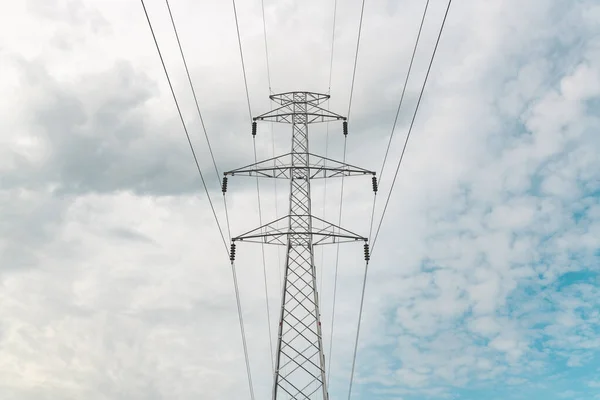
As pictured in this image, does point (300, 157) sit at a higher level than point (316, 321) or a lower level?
higher

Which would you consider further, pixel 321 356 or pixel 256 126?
pixel 256 126

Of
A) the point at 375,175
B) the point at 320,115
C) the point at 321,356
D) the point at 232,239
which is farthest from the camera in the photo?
the point at 320,115

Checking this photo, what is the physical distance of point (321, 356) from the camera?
33.9 m

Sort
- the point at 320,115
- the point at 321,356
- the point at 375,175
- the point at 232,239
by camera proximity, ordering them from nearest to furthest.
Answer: the point at 321,356 < the point at 232,239 < the point at 375,175 < the point at 320,115

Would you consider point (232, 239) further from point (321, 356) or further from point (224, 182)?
point (321, 356)

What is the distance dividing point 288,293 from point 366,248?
5.50 m

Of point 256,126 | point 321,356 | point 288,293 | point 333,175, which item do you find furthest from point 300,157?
point 321,356

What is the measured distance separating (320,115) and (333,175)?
642cm

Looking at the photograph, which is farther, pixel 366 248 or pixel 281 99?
pixel 281 99

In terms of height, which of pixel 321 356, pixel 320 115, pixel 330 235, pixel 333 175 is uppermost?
pixel 320 115

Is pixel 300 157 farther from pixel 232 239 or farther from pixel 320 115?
pixel 232 239

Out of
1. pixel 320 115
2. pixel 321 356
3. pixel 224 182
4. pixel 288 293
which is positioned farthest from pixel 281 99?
pixel 321 356

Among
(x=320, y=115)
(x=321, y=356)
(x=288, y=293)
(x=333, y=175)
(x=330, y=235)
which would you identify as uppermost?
(x=320, y=115)

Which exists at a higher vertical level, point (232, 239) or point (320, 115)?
point (320, 115)
